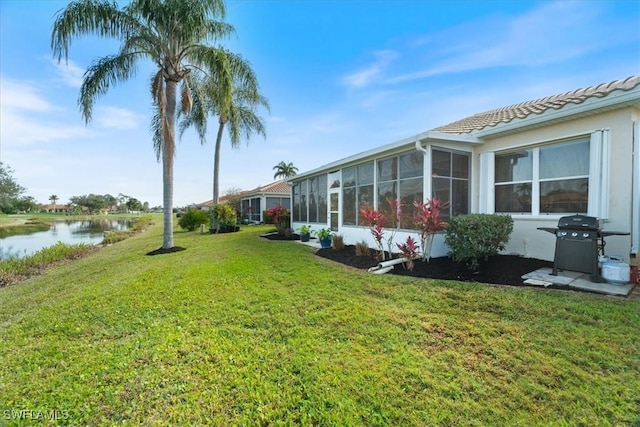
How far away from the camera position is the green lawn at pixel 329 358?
2.20 metres

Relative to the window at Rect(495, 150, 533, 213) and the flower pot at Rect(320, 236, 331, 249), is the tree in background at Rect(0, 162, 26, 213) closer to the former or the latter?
the flower pot at Rect(320, 236, 331, 249)

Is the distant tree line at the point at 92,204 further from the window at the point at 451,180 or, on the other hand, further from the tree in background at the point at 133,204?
the window at the point at 451,180

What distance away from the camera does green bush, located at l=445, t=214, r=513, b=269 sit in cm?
549

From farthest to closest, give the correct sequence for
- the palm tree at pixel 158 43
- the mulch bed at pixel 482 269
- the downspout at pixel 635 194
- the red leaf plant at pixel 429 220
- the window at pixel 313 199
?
the window at pixel 313 199 → the palm tree at pixel 158 43 → the red leaf plant at pixel 429 220 → the mulch bed at pixel 482 269 → the downspout at pixel 635 194

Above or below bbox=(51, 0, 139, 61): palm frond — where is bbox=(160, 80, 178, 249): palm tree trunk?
below

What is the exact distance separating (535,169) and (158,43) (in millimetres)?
11724

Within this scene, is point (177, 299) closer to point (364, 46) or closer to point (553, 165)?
point (553, 165)

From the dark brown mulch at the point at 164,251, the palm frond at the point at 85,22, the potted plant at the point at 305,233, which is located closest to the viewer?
the palm frond at the point at 85,22

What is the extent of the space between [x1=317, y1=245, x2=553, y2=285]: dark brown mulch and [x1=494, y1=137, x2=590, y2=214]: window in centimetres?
121

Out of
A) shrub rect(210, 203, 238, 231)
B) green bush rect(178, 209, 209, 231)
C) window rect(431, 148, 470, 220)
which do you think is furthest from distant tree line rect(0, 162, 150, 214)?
window rect(431, 148, 470, 220)

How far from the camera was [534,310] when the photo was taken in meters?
3.66

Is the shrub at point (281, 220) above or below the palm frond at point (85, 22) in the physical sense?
below

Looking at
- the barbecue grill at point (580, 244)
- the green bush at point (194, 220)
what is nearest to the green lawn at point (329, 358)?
the barbecue grill at point (580, 244)

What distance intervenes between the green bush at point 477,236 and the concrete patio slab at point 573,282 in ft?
2.66
